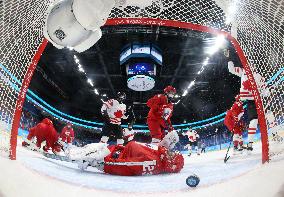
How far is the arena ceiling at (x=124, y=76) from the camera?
10.8ft

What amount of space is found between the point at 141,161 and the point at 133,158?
49mm

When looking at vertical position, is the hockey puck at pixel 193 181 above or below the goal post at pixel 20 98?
below

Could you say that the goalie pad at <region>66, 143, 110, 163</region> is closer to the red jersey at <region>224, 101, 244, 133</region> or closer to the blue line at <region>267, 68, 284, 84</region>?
the blue line at <region>267, 68, 284, 84</region>

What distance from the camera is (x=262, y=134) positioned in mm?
1338

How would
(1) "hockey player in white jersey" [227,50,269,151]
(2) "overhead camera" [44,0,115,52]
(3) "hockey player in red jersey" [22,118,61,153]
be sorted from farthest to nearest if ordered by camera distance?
(3) "hockey player in red jersey" [22,118,61,153] → (1) "hockey player in white jersey" [227,50,269,151] → (2) "overhead camera" [44,0,115,52]

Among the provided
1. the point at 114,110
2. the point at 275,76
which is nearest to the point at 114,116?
the point at 114,110

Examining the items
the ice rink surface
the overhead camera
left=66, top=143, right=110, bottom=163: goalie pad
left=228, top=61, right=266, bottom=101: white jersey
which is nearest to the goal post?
the ice rink surface

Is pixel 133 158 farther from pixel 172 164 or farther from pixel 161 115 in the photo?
pixel 161 115

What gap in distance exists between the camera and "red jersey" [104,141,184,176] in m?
1.63

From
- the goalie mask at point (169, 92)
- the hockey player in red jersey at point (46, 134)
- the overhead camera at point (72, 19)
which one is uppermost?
the overhead camera at point (72, 19)

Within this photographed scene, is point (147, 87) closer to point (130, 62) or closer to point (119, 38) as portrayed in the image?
point (130, 62)

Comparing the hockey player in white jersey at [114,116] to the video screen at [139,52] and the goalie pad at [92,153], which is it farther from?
the goalie pad at [92,153]

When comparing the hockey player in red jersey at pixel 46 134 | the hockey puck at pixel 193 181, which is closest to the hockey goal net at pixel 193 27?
the hockey puck at pixel 193 181

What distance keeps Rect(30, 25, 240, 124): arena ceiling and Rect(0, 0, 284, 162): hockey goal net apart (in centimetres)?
109
